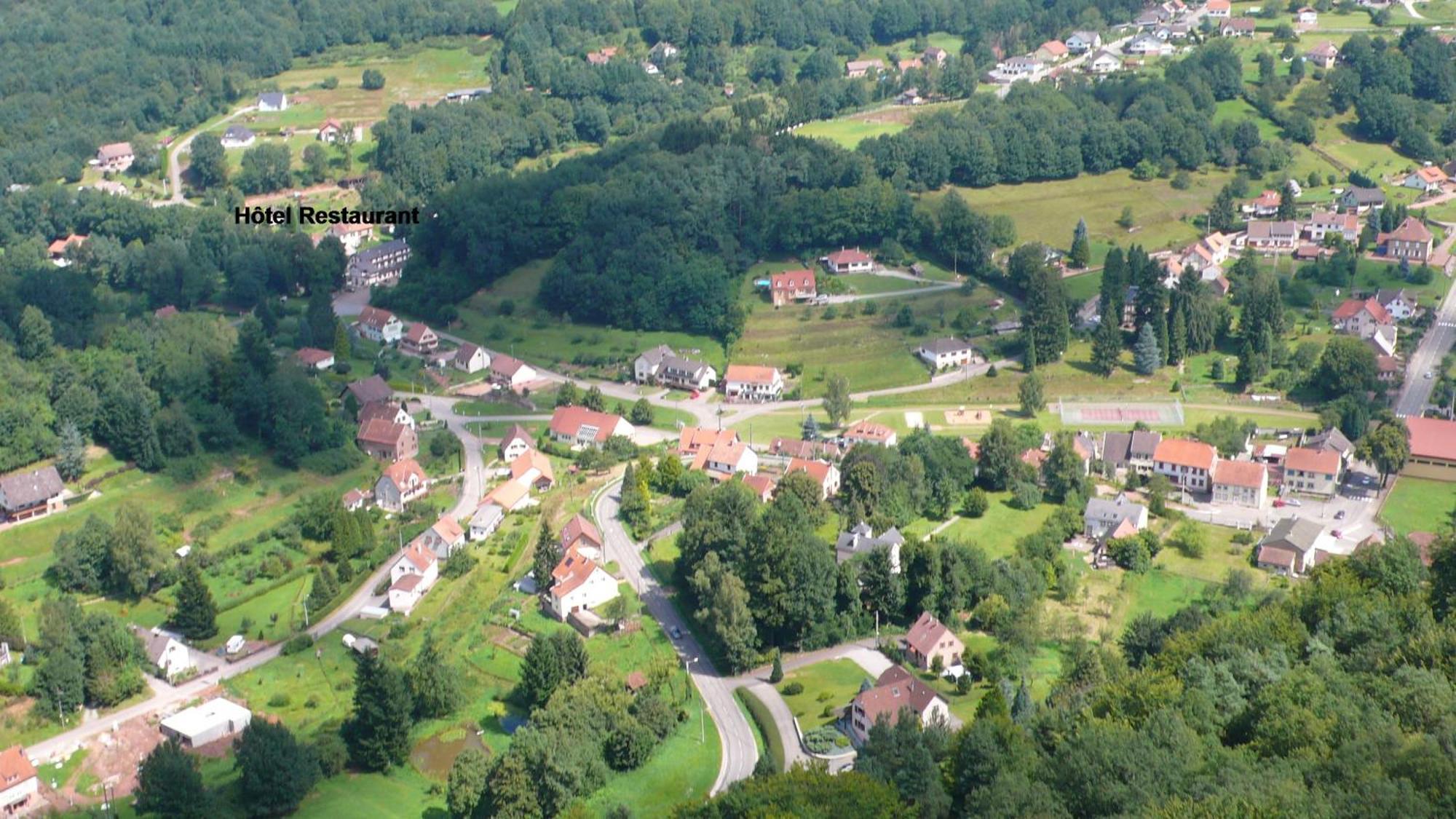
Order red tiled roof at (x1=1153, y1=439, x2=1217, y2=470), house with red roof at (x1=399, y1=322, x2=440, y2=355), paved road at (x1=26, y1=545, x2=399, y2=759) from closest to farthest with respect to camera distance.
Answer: paved road at (x1=26, y1=545, x2=399, y2=759)
red tiled roof at (x1=1153, y1=439, x2=1217, y2=470)
house with red roof at (x1=399, y1=322, x2=440, y2=355)

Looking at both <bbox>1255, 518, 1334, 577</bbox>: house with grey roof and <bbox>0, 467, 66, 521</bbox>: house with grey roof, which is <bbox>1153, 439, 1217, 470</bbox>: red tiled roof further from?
<bbox>0, 467, 66, 521</bbox>: house with grey roof

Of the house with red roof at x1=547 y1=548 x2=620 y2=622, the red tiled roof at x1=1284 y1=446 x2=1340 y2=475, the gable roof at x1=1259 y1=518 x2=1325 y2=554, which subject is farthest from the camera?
the red tiled roof at x1=1284 y1=446 x2=1340 y2=475

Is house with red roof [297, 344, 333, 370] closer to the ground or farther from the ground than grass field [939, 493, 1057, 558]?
farther from the ground

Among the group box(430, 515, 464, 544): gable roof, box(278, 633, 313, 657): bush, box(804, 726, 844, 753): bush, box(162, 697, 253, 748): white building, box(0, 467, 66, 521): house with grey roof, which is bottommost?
box(804, 726, 844, 753): bush

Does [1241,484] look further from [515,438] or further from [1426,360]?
[515,438]

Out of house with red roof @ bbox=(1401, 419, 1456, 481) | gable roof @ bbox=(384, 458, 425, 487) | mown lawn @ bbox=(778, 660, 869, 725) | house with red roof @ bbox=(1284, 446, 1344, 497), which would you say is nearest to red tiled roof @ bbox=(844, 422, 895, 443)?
house with red roof @ bbox=(1284, 446, 1344, 497)

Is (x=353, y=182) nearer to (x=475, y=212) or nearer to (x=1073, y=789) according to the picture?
(x=475, y=212)

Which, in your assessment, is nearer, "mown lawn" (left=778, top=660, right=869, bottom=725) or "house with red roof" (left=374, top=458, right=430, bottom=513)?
"mown lawn" (left=778, top=660, right=869, bottom=725)

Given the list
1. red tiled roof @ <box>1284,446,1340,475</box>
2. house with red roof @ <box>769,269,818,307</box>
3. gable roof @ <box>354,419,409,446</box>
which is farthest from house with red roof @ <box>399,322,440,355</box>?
red tiled roof @ <box>1284,446,1340,475</box>
